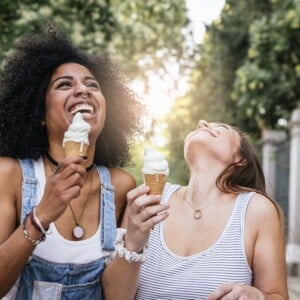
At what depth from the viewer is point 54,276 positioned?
2490 millimetres

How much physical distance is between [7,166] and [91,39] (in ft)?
28.2

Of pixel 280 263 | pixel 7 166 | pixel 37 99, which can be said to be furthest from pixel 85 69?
pixel 280 263

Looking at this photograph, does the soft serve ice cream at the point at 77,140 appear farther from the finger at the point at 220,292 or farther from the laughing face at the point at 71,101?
the finger at the point at 220,292

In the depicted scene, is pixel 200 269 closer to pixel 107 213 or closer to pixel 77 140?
pixel 107 213

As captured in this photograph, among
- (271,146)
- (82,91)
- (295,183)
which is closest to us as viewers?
(82,91)

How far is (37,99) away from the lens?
8.91 ft

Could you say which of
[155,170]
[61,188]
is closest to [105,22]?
[155,170]

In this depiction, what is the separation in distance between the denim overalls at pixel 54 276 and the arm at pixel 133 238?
6 cm

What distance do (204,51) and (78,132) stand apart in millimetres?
20757

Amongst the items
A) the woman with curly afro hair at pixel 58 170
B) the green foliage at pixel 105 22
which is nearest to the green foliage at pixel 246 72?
the green foliage at pixel 105 22

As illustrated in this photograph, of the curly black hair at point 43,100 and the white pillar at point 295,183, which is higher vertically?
the curly black hair at point 43,100

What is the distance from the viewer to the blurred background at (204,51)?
34.9 ft

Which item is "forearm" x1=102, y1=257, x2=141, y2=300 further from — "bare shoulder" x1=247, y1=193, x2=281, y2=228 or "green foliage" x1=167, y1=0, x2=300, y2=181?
"green foliage" x1=167, y1=0, x2=300, y2=181

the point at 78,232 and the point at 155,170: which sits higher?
the point at 155,170
